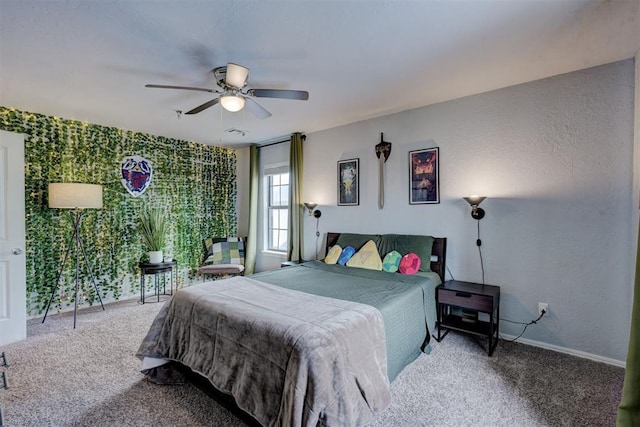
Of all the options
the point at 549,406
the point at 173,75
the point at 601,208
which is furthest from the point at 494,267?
the point at 173,75

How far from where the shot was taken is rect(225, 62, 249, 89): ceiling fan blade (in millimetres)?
2141

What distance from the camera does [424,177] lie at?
11.0 ft

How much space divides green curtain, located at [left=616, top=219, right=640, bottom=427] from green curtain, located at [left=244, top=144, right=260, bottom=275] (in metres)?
4.62

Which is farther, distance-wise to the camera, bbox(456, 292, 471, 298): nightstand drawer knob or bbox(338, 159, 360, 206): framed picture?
bbox(338, 159, 360, 206): framed picture

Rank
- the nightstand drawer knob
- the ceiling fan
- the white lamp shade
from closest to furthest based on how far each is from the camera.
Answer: the ceiling fan < the nightstand drawer knob < the white lamp shade

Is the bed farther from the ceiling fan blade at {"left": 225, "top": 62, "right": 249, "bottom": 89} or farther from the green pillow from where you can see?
the ceiling fan blade at {"left": 225, "top": 62, "right": 249, "bottom": 89}

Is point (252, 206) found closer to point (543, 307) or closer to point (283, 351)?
point (283, 351)

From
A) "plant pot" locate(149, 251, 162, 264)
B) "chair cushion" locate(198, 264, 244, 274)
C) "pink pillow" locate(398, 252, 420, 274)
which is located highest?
"pink pillow" locate(398, 252, 420, 274)

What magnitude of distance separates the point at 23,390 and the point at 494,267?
407cm

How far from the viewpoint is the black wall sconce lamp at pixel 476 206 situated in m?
2.83

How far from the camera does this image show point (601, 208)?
241 cm

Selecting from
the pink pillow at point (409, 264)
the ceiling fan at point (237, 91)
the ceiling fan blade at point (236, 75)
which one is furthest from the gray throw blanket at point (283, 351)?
A: the ceiling fan blade at point (236, 75)

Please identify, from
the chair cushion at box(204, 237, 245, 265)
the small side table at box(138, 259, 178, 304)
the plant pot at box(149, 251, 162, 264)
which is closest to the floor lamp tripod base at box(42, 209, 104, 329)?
the small side table at box(138, 259, 178, 304)

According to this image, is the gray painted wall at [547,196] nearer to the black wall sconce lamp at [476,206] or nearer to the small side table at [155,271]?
the black wall sconce lamp at [476,206]
